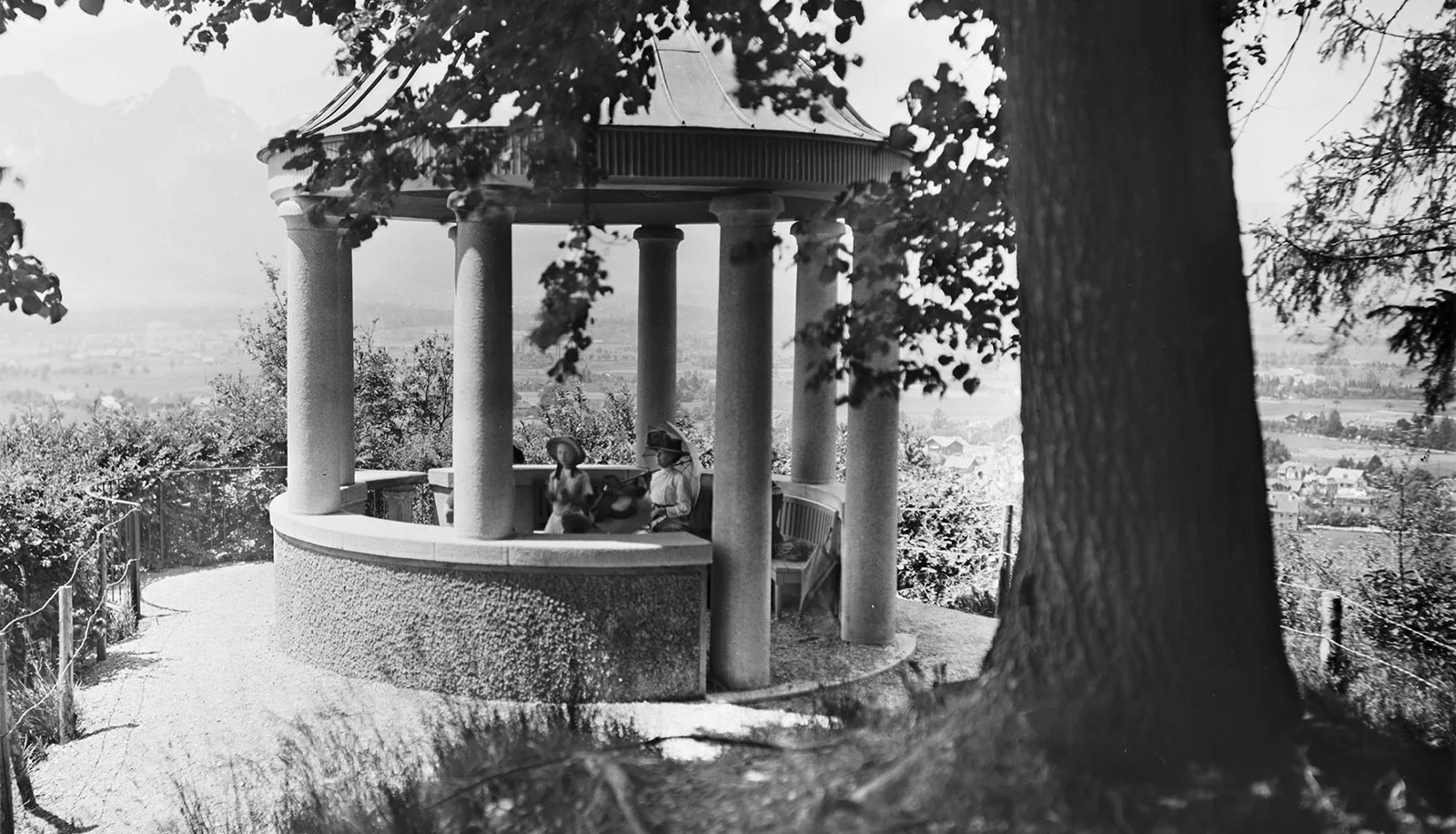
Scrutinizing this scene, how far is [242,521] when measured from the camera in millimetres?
17594

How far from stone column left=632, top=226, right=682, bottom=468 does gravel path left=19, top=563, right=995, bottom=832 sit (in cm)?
340

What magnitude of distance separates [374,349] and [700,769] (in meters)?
18.2

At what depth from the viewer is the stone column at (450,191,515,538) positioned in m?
9.76

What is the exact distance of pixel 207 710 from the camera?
382 inches

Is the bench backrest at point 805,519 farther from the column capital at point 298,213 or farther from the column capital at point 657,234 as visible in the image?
the column capital at point 298,213

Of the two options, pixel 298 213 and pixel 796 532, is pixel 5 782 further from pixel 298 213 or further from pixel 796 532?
pixel 796 532

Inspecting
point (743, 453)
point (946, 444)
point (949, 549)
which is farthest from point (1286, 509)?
point (946, 444)

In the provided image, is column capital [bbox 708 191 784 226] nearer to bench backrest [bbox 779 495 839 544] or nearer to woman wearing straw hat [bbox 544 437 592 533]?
woman wearing straw hat [bbox 544 437 592 533]

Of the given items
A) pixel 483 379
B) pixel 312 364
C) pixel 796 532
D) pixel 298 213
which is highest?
pixel 298 213

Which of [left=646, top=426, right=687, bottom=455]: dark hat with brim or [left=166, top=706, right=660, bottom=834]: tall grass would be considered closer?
[left=166, top=706, right=660, bottom=834]: tall grass

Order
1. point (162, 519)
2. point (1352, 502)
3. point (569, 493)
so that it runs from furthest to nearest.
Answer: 1. point (162, 519)
2. point (1352, 502)
3. point (569, 493)

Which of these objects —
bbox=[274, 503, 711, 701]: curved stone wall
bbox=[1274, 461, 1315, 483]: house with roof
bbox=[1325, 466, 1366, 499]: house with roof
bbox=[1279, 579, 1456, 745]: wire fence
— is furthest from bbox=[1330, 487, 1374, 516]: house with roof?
bbox=[274, 503, 711, 701]: curved stone wall

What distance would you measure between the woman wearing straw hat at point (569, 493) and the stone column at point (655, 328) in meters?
2.56

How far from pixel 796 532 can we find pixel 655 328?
259 cm
